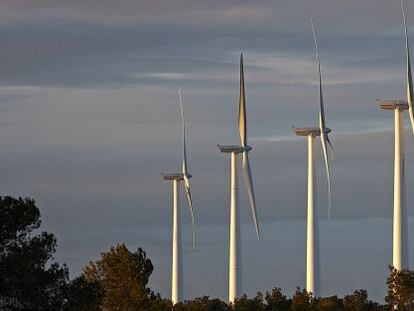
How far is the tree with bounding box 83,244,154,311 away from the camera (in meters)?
179

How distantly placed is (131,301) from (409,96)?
3936cm

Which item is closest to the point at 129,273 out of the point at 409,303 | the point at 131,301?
the point at 131,301

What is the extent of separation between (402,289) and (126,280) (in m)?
28.6

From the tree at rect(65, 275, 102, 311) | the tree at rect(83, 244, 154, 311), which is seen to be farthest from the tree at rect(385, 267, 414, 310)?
the tree at rect(65, 275, 102, 311)

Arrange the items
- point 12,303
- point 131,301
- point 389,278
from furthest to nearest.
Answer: point 389,278, point 131,301, point 12,303

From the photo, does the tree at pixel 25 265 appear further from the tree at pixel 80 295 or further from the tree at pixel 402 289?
the tree at pixel 402 289

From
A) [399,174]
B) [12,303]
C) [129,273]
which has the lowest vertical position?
[12,303]

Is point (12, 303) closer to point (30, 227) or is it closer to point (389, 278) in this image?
point (30, 227)

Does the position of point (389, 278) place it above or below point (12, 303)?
above

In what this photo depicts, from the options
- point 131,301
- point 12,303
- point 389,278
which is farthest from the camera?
point 389,278

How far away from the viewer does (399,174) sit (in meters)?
198

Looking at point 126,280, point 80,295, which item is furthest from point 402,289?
point 80,295

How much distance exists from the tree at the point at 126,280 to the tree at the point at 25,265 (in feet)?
165

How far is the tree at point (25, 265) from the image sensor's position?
12250 centimetres
